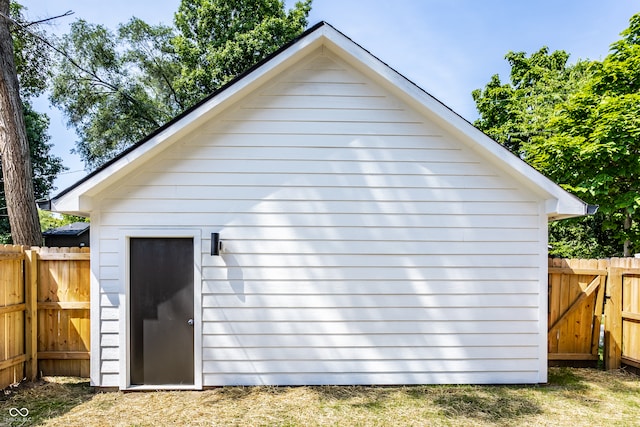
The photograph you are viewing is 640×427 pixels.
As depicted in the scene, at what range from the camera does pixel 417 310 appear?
471 cm

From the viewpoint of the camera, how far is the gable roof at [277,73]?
167 inches

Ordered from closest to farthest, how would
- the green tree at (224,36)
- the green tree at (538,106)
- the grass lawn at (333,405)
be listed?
the grass lawn at (333,405) < the green tree at (224,36) < the green tree at (538,106)

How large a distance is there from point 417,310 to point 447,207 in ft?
4.83

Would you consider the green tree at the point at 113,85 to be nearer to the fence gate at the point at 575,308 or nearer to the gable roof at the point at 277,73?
the gable roof at the point at 277,73

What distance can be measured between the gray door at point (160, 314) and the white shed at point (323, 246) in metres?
0.02

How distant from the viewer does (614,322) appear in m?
5.36

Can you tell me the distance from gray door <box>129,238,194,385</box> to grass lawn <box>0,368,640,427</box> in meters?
0.31

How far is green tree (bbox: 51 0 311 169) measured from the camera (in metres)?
16.1

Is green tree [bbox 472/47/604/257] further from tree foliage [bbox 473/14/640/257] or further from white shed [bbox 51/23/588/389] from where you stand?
white shed [bbox 51/23/588/389]

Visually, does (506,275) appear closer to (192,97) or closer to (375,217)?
(375,217)

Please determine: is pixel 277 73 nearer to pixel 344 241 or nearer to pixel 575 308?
pixel 344 241

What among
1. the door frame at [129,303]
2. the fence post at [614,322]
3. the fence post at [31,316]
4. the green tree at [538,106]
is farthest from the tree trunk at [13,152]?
the green tree at [538,106]

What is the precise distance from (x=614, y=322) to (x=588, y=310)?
0.38 metres

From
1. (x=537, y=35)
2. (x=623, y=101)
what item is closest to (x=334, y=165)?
(x=623, y=101)
